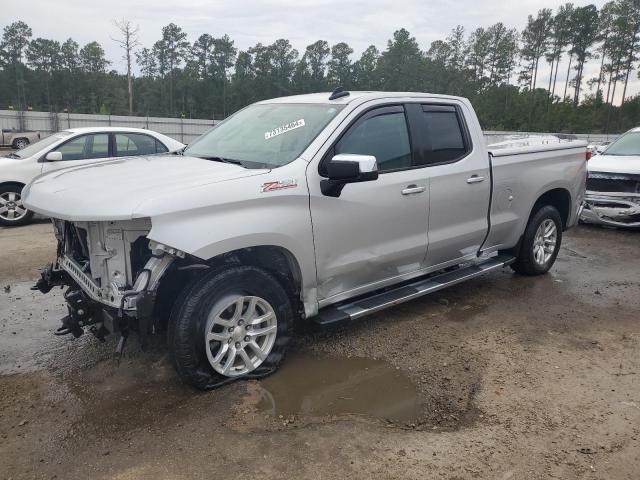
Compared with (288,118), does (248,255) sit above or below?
below

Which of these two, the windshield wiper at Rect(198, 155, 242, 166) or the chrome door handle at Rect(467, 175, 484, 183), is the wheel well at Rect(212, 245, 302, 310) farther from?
the chrome door handle at Rect(467, 175, 484, 183)

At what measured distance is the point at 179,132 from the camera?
38.4 metres

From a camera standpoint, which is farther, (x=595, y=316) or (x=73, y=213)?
(x=595, y=316)

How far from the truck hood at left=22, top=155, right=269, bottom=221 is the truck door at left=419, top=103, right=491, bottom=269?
5.86ft

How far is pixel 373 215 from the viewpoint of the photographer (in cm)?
420

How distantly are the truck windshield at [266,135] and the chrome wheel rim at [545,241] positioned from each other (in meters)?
3.25

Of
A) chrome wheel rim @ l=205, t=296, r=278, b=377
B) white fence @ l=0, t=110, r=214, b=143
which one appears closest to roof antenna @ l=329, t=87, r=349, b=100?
chrome wheel rim @ l=205, t=296, r=278, b=377

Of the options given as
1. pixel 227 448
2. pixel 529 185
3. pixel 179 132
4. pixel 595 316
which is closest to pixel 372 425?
pixel 227 448

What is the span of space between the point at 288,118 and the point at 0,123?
126 ft

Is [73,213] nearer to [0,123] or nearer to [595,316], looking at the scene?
[595,316]

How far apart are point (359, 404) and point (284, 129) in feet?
7.05

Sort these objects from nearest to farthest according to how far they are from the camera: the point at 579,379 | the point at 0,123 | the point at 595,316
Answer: the point at 579,379 → the point at 595,316 → the point at 0,123

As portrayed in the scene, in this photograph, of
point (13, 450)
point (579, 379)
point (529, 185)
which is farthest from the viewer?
point (529, 185)

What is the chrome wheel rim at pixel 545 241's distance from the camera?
20.4 feet
